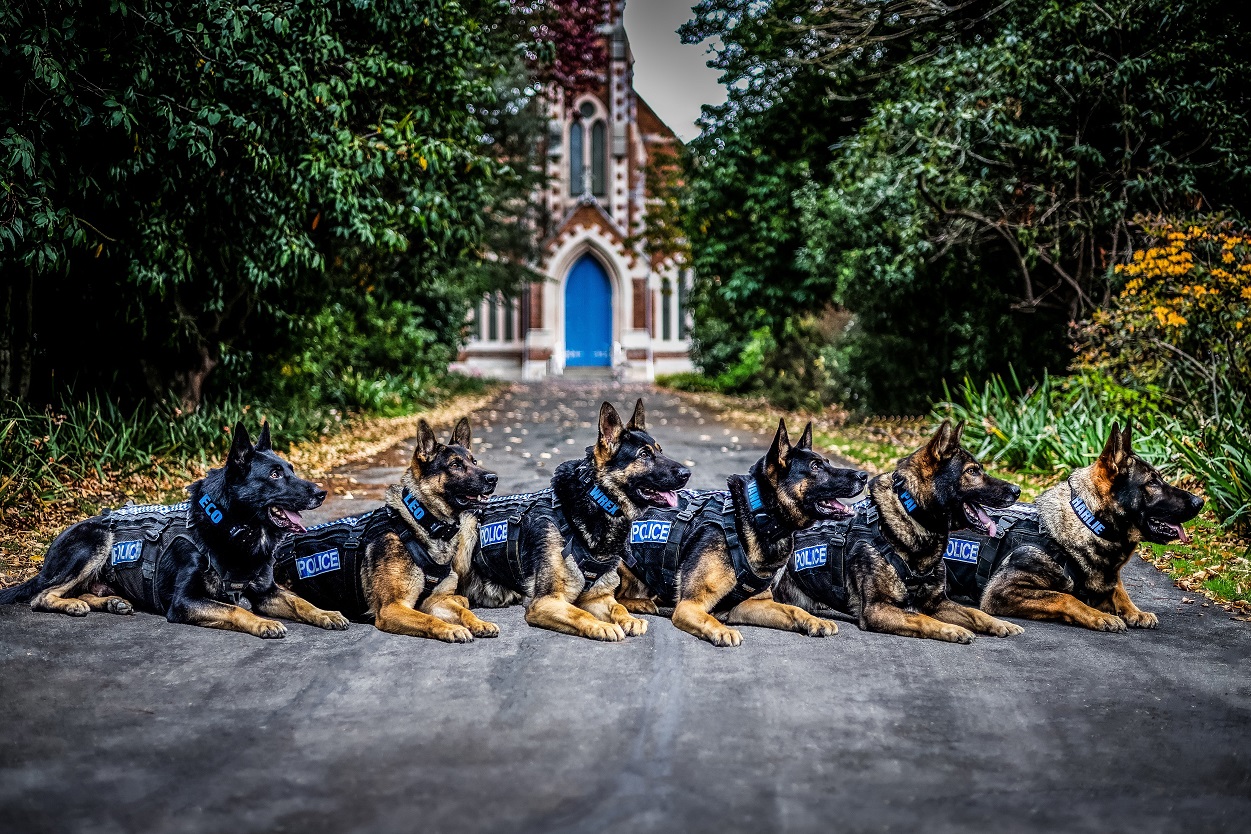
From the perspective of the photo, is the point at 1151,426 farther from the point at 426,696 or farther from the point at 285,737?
the point at 285,737

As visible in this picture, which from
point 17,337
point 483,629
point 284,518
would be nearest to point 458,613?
point 483,629

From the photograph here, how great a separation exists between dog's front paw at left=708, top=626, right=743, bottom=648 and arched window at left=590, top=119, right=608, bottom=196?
137 feet

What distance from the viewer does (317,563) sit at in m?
6.17

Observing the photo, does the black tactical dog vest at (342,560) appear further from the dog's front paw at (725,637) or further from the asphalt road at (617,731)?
the dog's front paw at (725,637)

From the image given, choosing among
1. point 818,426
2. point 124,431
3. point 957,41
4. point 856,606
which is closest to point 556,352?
point 818,426

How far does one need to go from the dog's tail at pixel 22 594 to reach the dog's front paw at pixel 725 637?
408cm

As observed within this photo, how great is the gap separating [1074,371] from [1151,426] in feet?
10.3

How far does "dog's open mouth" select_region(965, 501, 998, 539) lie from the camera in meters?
6.02

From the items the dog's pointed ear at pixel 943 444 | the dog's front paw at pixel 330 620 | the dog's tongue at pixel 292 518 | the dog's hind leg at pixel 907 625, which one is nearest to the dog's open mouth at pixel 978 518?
the dog's pointed ear at pixel 943 444

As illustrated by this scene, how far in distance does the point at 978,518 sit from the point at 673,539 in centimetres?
178

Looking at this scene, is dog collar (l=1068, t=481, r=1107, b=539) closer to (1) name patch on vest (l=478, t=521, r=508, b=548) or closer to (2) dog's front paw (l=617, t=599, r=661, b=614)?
(2) dog's front paw (l=617, t=599, r=661, b=614)

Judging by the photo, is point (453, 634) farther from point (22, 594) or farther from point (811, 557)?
point (22, 594)

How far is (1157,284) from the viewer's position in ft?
39.8

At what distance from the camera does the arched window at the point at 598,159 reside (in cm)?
4600
